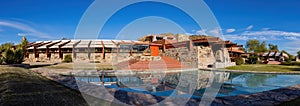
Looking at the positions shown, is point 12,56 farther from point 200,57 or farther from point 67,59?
point 200,57

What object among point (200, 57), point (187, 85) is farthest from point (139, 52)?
point (187, 85)

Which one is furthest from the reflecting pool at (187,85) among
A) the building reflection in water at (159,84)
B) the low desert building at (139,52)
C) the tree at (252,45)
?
the tree at (252,45)

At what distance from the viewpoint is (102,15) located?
6836mm

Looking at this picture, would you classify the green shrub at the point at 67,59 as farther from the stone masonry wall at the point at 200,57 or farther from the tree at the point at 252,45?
the tree at the point at 252,45

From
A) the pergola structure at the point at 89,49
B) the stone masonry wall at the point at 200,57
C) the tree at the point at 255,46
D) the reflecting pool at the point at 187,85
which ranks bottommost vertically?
the reflecting pool at the point at 187,85

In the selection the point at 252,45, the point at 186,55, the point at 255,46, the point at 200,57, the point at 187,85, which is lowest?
the point at 187,85

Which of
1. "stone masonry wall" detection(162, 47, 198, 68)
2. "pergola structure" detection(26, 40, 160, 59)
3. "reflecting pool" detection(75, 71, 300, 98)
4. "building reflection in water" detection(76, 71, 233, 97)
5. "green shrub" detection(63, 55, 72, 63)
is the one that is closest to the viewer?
"reflecting pool" detection(75, 71, 300, 98)

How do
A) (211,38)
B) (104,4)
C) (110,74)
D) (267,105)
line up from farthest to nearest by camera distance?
(211,38) < (110,74) < (104,4) < (267,105)

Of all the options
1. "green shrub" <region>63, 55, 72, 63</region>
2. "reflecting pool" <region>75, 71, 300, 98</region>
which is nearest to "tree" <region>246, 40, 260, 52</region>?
"reflecting pool" <region>75, 71, 300, 98</region>

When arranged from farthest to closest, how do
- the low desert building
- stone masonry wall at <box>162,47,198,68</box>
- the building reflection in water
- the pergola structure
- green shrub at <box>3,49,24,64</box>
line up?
the pergola structure, the low desert building, stone masonry wall at <box>162,47,198,68</box>, green shrub at <box>3,49,24,64</box>, the building reflection in water

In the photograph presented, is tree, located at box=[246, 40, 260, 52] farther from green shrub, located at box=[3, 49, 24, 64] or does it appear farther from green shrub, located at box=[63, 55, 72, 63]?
green shrub, located at box=[3, 49, 24, 64]

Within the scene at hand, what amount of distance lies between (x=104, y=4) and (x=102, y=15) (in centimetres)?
47

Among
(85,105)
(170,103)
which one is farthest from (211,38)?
(85,105)

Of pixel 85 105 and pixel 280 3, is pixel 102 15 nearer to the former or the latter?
pixel 85 105
